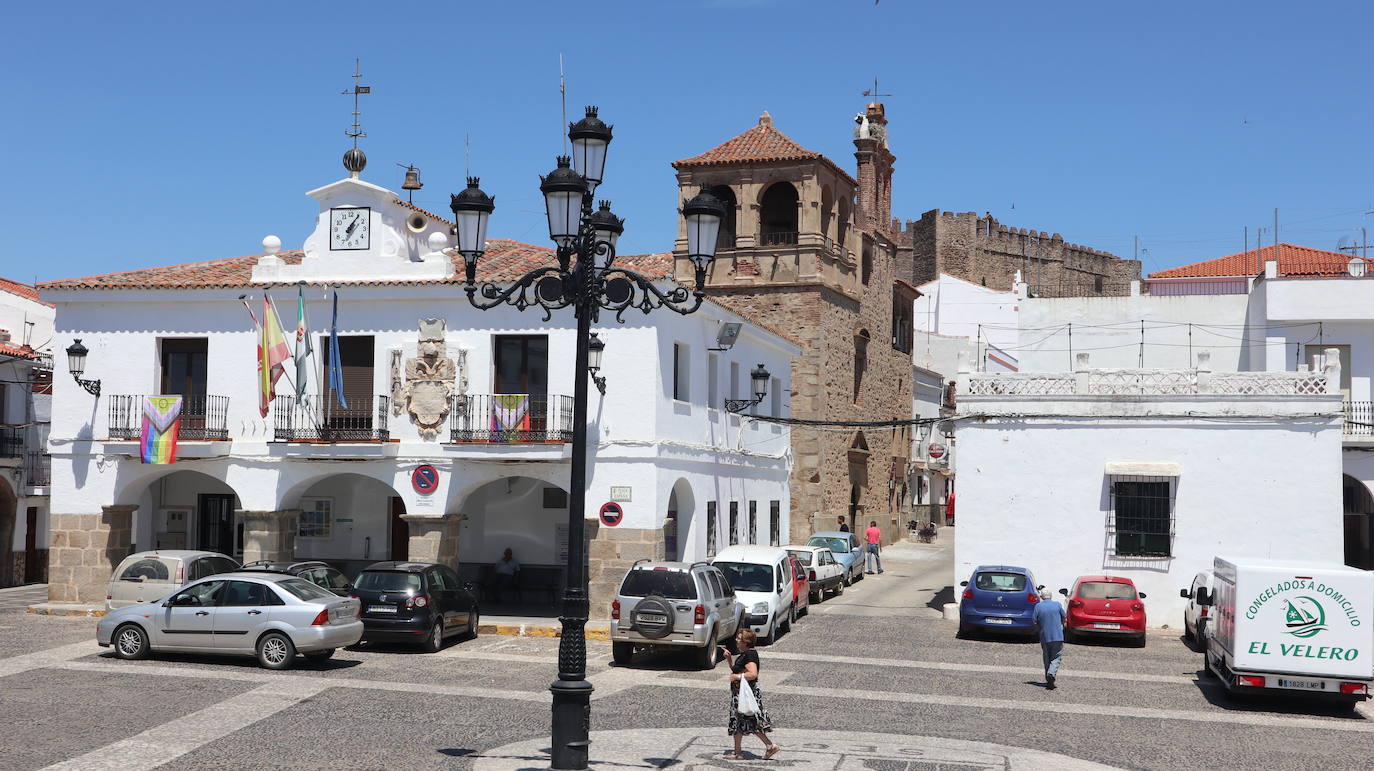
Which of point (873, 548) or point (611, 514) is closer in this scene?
point (611, 514)

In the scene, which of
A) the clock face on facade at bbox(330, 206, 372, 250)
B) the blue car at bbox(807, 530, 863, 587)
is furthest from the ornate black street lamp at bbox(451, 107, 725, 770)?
the blue car at bbox(807, 530, 863, 587)

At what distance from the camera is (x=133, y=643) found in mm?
19641

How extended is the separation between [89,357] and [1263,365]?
3174 centimetres

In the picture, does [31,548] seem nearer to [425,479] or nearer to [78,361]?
[78,361]

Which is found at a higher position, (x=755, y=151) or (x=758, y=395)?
(x=755, y=151)

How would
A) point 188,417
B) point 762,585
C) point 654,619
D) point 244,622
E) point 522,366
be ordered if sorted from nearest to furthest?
point 244,622, point 654,619, point 762,585, point 522,366, point 188,417

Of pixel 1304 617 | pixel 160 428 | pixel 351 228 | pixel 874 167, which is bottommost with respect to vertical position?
pixel 1304 617

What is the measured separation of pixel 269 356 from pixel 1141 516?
1803 cm

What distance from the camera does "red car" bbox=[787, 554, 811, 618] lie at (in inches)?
1037

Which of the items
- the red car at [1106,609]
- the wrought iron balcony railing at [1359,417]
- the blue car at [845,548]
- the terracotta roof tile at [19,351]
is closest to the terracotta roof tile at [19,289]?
the terracotta roof tile at [19,351]

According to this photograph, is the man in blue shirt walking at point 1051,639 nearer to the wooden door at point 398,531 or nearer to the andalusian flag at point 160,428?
the wooden door at point 398,531

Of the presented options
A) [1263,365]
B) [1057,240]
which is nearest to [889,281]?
[1263,365]

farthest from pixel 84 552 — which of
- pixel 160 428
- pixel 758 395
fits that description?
pixel 758 395

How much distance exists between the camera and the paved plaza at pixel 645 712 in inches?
535
